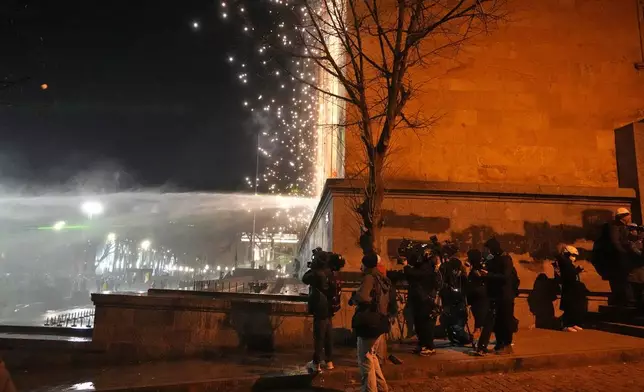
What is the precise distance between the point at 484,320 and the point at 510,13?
9177 millimetres

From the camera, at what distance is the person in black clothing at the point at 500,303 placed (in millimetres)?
7008

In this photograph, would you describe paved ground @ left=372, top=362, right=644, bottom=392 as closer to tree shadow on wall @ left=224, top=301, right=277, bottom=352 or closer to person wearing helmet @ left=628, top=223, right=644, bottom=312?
person wearing helmet @ left=628, top=223, right=644, bottom=312

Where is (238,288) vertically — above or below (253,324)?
below

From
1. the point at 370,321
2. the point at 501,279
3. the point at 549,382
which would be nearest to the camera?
the point at 370,321

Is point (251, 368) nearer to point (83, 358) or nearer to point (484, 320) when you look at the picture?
point (83, 358)

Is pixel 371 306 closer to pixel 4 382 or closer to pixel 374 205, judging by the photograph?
pixel 374 205

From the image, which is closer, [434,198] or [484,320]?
[484,320]

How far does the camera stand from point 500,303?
7023 millimetres

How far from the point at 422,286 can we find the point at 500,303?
1.30 m

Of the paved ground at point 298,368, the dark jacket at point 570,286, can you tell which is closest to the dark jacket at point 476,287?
the paved ground at point 298,368

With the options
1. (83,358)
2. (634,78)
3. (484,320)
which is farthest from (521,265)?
(83,358)

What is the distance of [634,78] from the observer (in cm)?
1205

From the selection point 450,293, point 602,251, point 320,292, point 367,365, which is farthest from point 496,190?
point 367,365

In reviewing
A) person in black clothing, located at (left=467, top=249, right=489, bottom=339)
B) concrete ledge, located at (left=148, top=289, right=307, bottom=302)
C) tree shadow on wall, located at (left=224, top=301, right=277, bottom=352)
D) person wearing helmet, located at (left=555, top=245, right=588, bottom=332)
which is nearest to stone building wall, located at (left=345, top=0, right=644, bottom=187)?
person wearing helmet, located at (left=555, top=245, right=588, bottom=332)
